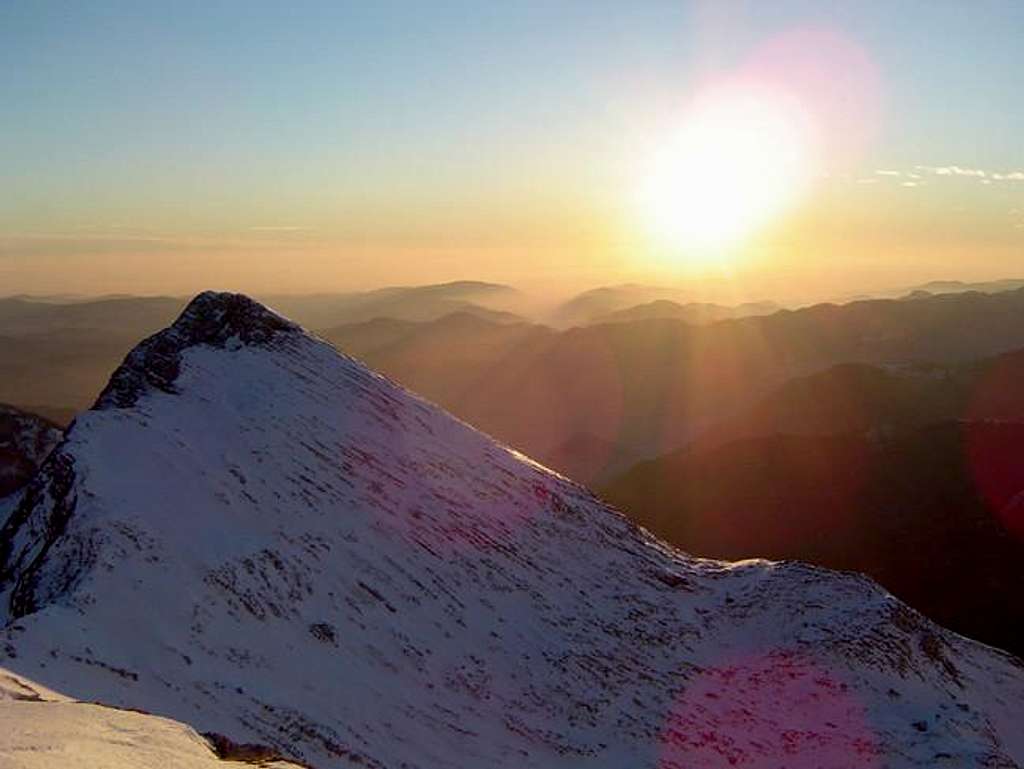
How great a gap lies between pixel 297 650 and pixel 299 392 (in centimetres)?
1850

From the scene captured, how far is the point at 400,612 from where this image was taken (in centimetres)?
3259

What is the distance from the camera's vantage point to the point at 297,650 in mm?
27562

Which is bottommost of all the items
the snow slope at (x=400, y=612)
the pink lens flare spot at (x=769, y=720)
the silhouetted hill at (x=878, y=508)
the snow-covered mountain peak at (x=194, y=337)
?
the silhouetted hill at (x=878, y=508)

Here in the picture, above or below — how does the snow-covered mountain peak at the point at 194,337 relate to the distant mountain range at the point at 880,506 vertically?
above

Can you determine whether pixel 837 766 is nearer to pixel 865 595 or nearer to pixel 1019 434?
pixel 865 595

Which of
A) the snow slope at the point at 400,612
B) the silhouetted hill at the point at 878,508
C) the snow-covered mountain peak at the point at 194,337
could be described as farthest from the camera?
the silhouetted hill at the point at 878,508

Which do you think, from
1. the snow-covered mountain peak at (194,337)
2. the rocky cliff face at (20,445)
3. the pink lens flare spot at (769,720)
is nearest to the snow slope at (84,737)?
the pink lens flare spot at (769,720)

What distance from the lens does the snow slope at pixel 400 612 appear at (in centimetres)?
2512

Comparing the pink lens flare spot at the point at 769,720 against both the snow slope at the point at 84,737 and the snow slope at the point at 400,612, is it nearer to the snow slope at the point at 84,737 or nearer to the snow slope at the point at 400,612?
the snow slope at the point at 400,612

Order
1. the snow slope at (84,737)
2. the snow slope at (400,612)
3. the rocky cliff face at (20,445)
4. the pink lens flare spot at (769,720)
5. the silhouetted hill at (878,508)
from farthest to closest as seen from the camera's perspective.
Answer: the rocky cliff face at (20,445), the silhouetted hill at (878,508), the pink lens flare spot at (769,720), the snow slope at (400,612), the snow slope at (84,737)

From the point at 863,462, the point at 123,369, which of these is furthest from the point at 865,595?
the point at 863,462

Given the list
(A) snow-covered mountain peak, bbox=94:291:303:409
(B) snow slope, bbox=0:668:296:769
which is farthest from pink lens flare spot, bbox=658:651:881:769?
(A) snow-covered mountain peak, bbox=94:291:303:409

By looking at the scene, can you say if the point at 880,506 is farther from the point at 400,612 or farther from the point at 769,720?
the point at 400,612

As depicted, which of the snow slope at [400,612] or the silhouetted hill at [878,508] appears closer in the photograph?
the snow slope at [400,612]
